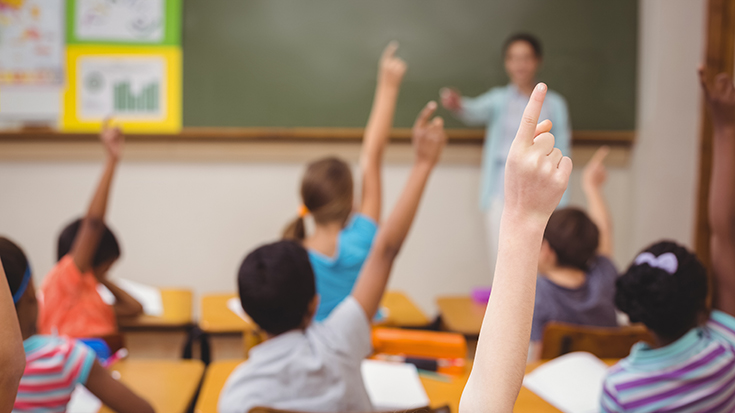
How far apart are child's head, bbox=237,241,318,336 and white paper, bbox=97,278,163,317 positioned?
1192 mm

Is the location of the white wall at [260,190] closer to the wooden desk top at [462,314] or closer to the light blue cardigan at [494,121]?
the light blue cardigan at [494,121]

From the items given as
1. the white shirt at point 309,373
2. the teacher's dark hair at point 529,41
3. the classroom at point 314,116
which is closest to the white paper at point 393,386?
the white shirt at point 309,373

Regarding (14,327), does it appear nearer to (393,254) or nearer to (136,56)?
(393,254)

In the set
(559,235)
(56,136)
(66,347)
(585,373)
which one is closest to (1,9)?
(56,136)

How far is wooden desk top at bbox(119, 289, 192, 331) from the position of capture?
215 cm

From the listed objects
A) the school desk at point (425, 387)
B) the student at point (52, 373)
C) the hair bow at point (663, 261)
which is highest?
the hair bow at point (663, 261)

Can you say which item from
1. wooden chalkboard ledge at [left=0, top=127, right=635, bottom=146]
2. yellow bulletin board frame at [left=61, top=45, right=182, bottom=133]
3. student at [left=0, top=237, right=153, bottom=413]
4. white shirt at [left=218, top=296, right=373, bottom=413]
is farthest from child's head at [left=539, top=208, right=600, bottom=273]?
yellow bulletin board frame at [left=61, top=45, right=182, bottom=133]

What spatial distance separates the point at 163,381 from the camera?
1.51 metres

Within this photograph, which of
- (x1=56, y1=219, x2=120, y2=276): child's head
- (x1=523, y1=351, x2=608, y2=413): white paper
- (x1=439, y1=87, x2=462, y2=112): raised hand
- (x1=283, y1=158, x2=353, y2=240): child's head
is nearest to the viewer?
(x1=523, y1=351, x2=608, y2=413): white paper

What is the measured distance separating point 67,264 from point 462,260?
8.13 ft

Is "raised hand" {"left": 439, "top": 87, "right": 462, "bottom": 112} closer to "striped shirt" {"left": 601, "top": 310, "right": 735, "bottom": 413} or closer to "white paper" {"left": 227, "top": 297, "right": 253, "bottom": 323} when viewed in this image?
"white paper" {"left": 227, "top": 297, "right": 253, "bottom": 323}

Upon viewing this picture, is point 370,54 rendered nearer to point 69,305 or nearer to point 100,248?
point 100,248

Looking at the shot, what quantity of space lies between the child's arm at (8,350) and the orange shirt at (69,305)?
1.32 metres

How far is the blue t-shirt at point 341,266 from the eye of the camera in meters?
1.94
